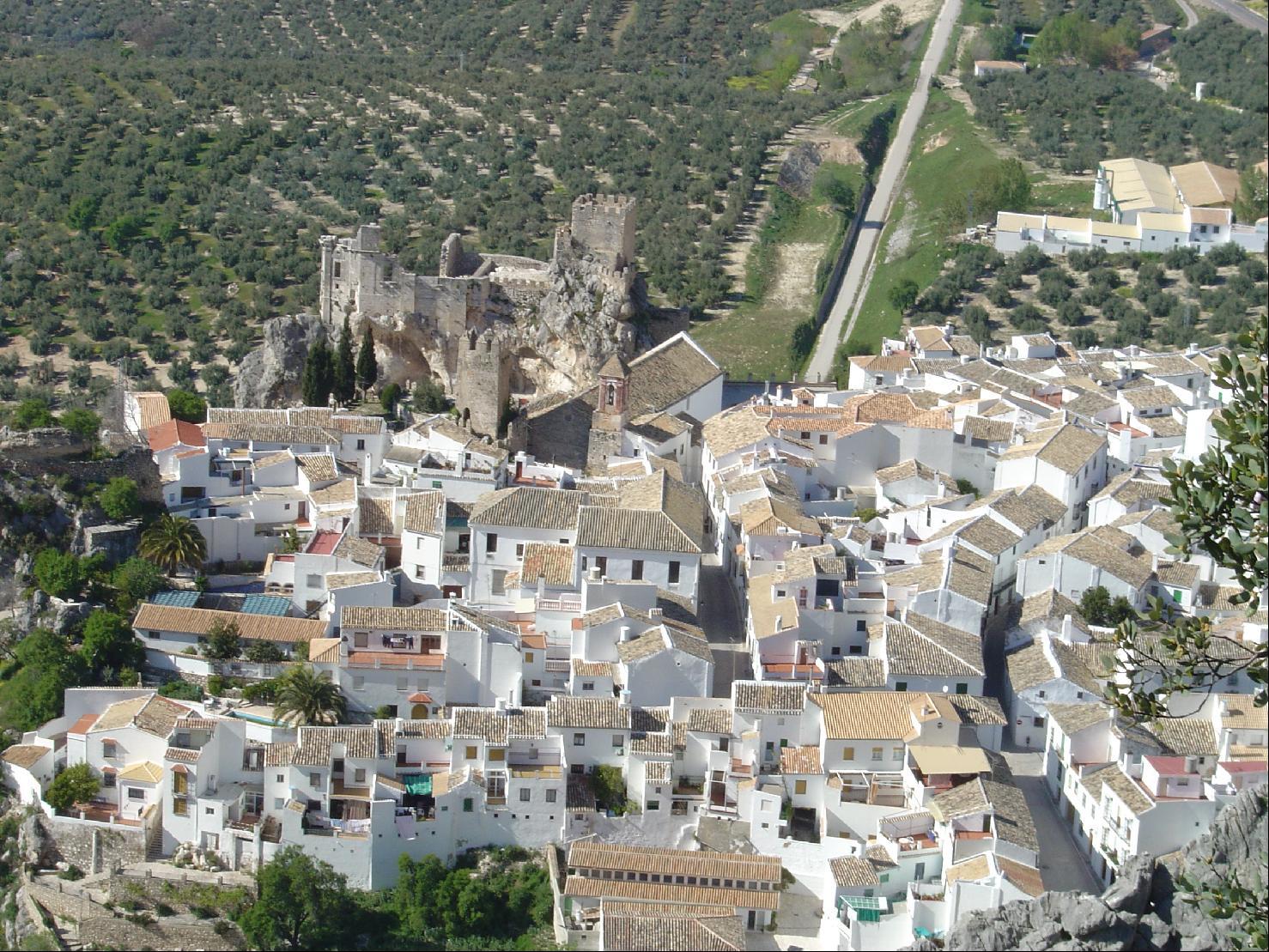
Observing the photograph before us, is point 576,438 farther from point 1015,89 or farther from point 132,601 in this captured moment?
point 1015,89

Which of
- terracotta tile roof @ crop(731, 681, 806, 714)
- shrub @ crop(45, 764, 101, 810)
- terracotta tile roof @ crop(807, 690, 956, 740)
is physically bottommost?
shrub @ crop(45, 764, 101, 810)

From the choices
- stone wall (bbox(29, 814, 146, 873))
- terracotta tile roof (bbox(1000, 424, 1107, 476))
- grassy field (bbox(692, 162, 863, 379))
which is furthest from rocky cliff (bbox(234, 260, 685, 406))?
stone wall (bbox(29, 814, 146, 873))

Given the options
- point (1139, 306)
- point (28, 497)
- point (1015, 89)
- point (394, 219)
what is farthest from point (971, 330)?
point (28, 497)

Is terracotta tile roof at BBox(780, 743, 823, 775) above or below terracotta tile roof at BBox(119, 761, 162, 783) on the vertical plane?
above

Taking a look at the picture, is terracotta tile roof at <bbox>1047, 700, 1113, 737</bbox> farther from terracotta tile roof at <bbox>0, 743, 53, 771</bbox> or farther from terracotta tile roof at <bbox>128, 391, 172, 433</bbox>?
terracotta tile roof at <bbox>128, 391, 172, 433</bbox>

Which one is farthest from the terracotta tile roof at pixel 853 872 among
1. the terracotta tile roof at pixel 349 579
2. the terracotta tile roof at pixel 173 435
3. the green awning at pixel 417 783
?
the terracotta tile roof at pixel 173 435

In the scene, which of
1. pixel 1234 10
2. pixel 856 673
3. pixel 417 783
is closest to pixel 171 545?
pixel 417 783

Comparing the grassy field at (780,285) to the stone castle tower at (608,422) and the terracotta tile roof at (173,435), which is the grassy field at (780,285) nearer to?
the stone castle tower at (608,422)

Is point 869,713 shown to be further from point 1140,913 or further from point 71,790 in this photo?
point 71,790
